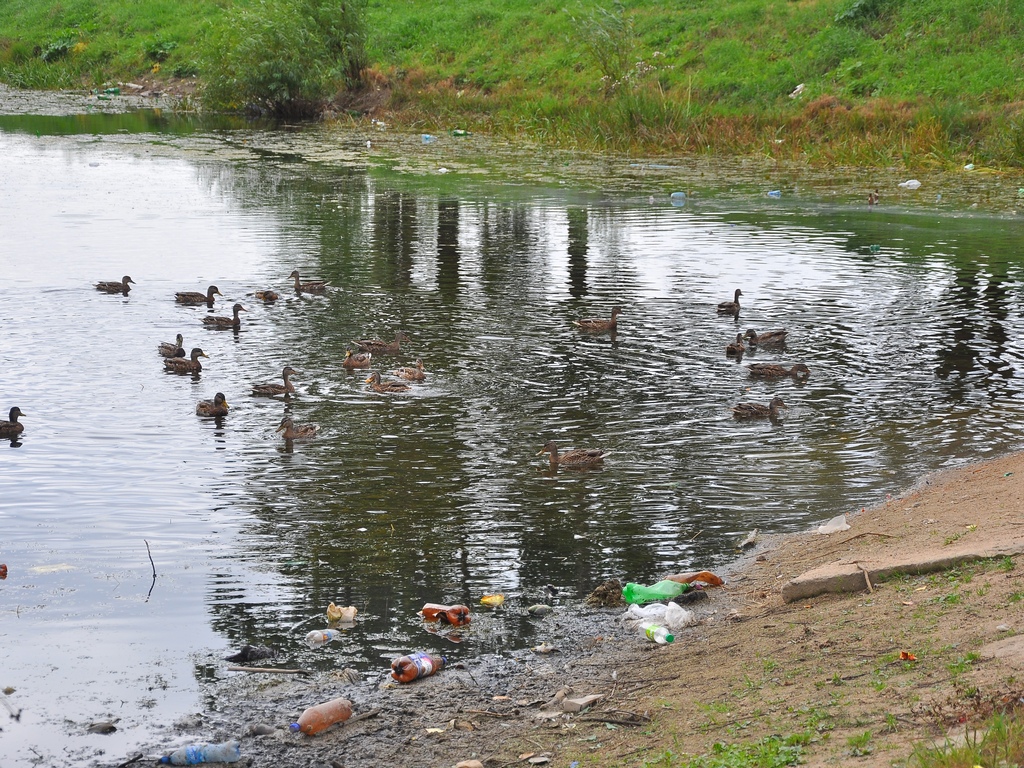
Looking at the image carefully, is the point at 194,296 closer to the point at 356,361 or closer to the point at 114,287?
the point at 114,287

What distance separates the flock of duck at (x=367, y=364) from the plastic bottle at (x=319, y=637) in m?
4.13

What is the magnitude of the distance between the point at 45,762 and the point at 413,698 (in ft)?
7.41

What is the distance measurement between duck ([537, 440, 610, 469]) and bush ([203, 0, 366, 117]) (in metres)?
43.6

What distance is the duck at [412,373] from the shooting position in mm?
14898

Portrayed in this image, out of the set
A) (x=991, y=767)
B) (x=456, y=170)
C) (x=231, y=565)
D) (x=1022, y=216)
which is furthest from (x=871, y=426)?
(x=456, y=170)

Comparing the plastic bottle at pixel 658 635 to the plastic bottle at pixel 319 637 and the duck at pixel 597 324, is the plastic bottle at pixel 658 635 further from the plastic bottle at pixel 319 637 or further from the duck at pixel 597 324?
the duck at pixel 597 324

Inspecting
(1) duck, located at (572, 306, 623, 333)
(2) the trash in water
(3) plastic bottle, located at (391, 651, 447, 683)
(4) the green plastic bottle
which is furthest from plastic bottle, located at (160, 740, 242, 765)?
(1) duck, located at (572, 306, 623, 333)

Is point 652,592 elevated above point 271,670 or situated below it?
above

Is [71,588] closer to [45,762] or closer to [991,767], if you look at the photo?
[45,762]

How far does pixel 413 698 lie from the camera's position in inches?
292

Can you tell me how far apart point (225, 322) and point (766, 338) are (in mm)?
8314

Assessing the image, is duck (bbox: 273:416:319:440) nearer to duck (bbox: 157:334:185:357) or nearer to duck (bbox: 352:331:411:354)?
duck (bbox: 352:331:411:354)

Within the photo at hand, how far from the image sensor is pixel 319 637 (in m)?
8.23

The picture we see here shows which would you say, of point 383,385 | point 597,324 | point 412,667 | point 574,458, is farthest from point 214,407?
point 412,667
